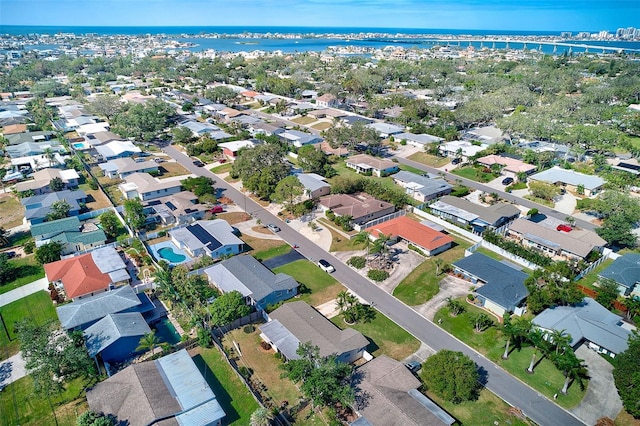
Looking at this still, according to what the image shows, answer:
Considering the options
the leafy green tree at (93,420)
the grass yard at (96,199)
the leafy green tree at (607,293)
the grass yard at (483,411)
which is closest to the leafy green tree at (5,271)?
the grass yard at (96,199)

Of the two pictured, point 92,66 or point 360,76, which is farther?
point 92,66

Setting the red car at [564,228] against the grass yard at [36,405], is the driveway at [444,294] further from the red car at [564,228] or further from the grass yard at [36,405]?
the grass yard at [36,405]

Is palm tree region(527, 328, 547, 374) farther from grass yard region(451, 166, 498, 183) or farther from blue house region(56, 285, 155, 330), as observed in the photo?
grass yard region(451, 166, 498, 183)

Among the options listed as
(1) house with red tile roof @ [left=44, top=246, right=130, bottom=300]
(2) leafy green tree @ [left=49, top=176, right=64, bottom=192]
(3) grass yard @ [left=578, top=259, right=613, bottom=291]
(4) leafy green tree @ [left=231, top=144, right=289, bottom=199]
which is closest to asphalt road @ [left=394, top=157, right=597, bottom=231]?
(3) grass yard @ [left=578, top=259, right=613, bottom=291]

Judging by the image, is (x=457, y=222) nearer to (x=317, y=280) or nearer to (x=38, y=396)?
(x=317, y=280)

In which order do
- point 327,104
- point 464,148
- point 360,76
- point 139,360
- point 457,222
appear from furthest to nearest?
point 360,76 → point 327,104 → point 464,148 → point 457,222 → point 139,360

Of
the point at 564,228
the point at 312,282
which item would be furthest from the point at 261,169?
the point at 564,228

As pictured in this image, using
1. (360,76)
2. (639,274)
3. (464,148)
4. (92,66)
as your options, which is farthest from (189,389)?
(92,66)
